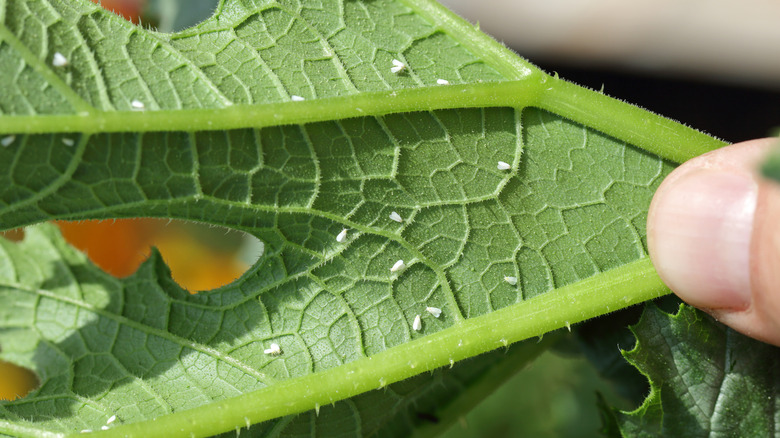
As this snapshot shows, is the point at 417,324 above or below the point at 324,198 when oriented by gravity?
below

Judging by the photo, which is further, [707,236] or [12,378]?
[12,378]

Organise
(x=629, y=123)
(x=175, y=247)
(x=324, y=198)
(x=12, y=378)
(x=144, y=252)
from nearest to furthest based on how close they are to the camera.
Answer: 1. (x=324, y=198)
2. (x=629, y=123)
3. (x=12, y=378)
4. (x=144, y=252)
5. (x=175, y=247)

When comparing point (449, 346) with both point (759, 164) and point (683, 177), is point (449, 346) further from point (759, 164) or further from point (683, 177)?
point (759, 164)

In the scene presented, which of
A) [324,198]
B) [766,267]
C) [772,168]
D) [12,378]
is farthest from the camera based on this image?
[12,378]

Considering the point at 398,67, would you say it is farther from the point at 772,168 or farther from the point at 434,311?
the point at 772,168

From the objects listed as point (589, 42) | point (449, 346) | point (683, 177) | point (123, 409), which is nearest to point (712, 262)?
point (683, 177)

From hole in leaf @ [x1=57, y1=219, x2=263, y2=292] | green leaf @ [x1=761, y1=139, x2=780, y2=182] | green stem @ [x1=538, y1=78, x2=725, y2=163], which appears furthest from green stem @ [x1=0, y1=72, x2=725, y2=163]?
hole in leaf @ [x1=57, y1=219, x2=263, y2=292]

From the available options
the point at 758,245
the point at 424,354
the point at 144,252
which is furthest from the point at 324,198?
the point at 144,252

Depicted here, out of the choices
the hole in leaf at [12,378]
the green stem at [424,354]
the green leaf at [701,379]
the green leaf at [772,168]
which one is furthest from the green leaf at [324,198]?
the hole in leaf at [12,378]
